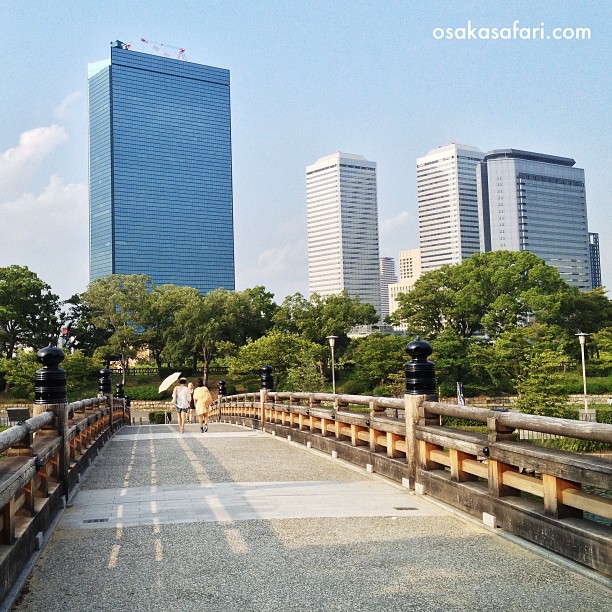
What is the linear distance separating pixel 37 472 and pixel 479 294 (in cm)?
6569

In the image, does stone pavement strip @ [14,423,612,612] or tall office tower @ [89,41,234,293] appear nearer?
stone pavement strip @ [14,423,612,612]

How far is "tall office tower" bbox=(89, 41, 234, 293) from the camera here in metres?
160

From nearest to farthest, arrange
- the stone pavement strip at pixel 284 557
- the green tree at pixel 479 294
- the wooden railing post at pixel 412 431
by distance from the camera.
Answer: the stone pavement strip at pixel 284 557
the wooden railing post at pixel 412 431
the green tree at pixel 479 294

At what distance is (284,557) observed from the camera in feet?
16.6

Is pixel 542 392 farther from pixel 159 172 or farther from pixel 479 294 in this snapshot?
pixel 159 172

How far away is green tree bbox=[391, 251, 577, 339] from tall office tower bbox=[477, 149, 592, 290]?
371ft

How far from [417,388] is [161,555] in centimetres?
368

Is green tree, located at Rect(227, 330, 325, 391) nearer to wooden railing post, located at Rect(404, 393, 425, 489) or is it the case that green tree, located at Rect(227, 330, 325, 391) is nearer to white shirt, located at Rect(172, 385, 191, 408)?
white shirt, located at Rect(172, 385, 191, 408)

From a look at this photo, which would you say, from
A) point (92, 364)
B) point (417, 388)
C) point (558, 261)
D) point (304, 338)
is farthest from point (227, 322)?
point (558, 261)

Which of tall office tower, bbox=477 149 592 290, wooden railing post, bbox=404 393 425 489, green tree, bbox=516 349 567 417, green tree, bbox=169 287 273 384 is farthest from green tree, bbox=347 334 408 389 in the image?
tall office tower, bbox=477 149 592 290

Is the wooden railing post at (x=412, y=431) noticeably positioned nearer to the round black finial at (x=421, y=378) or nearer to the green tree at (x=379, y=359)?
the round black finial at (x=421, y=378)

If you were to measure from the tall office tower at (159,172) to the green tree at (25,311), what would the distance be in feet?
276

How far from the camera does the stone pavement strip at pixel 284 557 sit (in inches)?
163

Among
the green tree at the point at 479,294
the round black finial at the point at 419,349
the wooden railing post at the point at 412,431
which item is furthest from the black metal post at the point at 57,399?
the green tree at the point at 479,294
